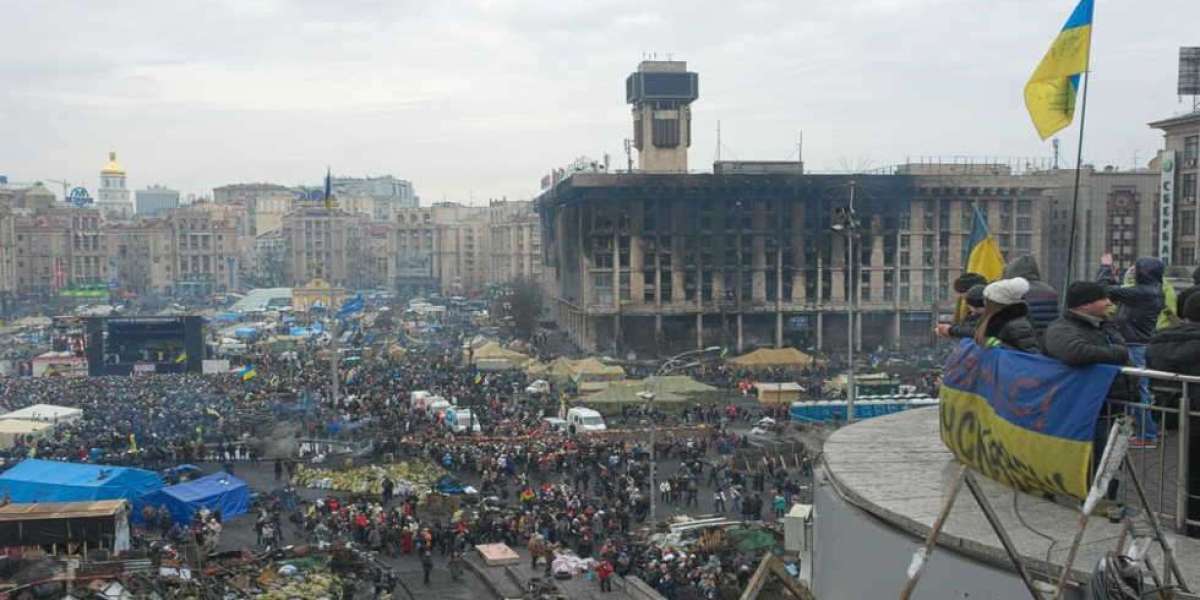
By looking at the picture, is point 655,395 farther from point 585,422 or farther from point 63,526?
point 63,526

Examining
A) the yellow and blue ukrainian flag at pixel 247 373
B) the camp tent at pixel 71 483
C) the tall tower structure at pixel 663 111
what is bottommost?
the yellow and blue ukrainian flag at pixel 247 373

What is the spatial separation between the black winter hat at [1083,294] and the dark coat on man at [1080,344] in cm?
→ 6

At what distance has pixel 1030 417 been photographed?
5.47 m

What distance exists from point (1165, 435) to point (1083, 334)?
1.90 feet

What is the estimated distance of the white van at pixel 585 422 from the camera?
1447 inches

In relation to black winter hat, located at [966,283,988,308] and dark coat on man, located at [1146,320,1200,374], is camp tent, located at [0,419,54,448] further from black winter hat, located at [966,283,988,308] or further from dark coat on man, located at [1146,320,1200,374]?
dark coat on man, located at [1146,320,1200,374]

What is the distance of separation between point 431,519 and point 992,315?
21.6 m

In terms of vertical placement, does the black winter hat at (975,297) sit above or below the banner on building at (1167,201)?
below

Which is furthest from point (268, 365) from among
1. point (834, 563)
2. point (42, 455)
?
point (834, 563)

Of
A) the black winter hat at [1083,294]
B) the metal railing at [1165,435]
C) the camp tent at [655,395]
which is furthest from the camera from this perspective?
the camp tent at [655,395]

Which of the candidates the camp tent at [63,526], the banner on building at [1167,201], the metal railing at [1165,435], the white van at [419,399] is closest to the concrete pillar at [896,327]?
the banner on building at [1167,201]

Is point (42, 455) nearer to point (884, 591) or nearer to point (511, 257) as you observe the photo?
point (884, 591)

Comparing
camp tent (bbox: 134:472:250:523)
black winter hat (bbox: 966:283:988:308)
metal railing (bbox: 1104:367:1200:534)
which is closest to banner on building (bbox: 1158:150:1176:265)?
camp tent (bbox: 134:472:250:523)

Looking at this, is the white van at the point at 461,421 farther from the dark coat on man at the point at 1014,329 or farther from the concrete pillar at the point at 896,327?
the concrete pillar at the point at 896,327
